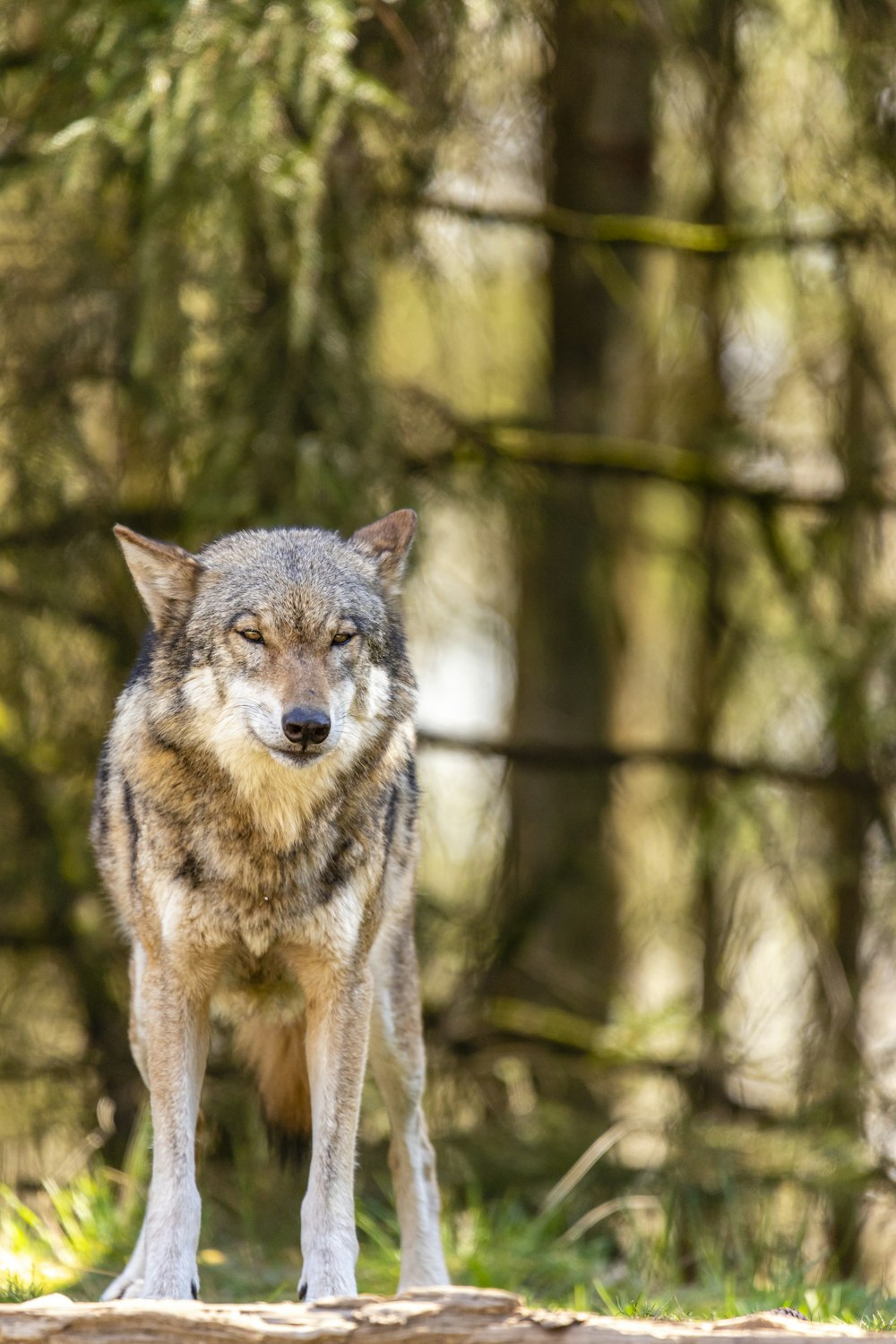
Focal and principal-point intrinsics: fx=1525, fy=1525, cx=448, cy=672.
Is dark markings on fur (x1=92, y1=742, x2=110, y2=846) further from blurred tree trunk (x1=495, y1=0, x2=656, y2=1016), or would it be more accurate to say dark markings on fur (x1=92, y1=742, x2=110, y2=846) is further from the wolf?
blurred tree trunk (x1=495, y1=0, x2=656, y2=1016)

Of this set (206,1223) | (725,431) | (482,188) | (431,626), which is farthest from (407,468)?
(206,1223)

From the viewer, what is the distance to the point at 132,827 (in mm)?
4656

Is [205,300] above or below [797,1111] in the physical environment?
above

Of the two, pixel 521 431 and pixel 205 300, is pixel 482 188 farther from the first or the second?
pixel 205 300

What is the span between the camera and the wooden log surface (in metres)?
3.20

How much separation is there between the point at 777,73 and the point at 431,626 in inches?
137

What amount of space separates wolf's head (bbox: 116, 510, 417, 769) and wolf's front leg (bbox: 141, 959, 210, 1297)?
706 millimetres

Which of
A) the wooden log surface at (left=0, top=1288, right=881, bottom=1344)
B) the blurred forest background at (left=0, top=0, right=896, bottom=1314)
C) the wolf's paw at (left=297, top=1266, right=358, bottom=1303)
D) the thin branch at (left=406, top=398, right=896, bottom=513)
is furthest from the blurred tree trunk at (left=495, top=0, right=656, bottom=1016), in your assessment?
the wooden log surface at (left=0, top=1288, right=881, bottom=1344)

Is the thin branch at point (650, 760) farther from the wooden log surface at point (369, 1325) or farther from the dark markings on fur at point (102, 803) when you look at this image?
the wooden log surface at point (369, 1325)

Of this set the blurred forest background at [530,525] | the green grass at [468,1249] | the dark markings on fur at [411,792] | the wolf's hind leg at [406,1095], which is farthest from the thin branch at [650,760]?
the wolf's hind leg at [406,1095]

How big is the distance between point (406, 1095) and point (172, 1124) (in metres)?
1.15

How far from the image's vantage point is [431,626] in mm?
7719

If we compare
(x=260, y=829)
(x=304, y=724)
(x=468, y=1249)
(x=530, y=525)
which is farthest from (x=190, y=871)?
(x=530, y=525)

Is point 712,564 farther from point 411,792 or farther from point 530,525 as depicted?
point 411,792
